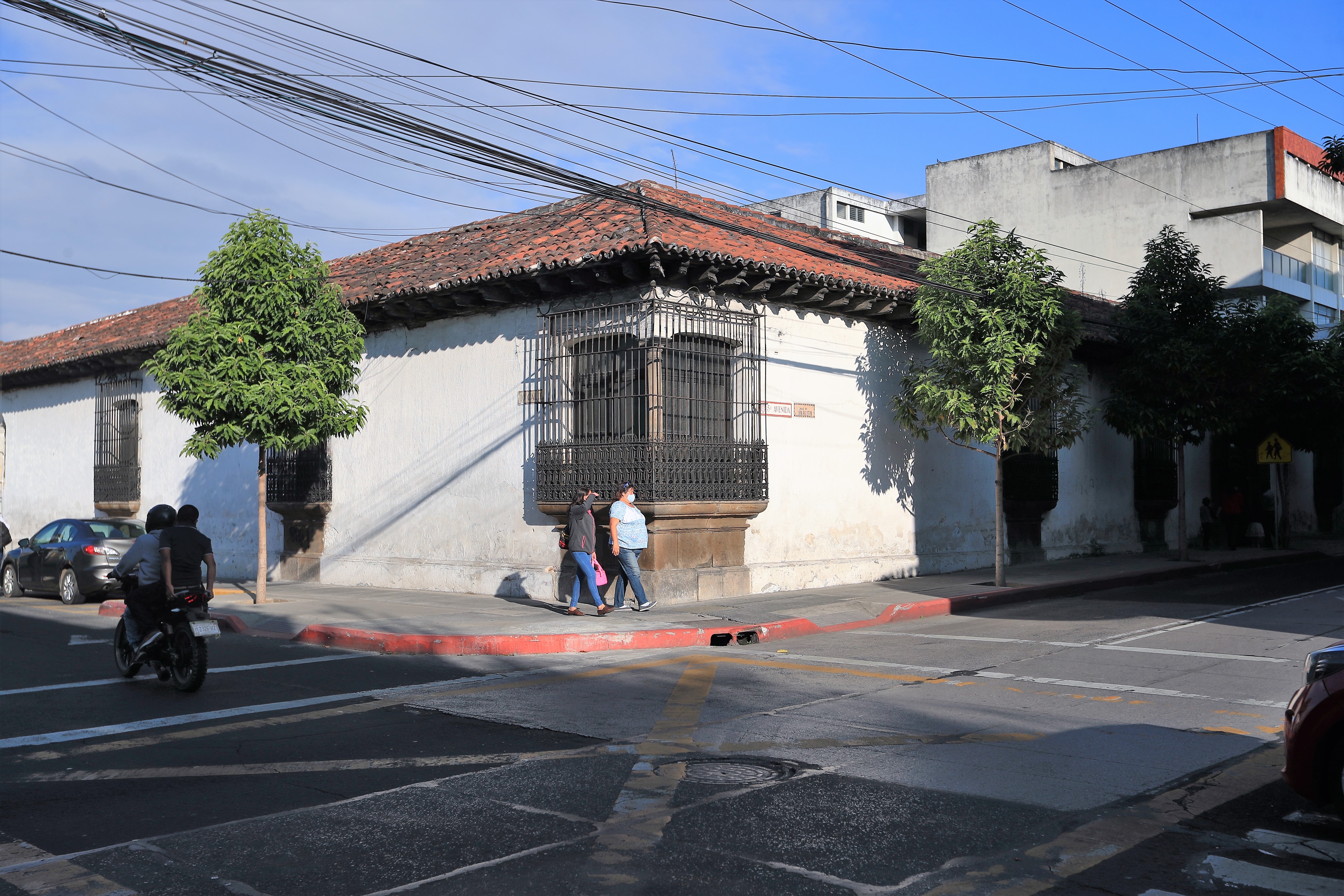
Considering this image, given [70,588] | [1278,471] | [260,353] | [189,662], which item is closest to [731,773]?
[189,662]

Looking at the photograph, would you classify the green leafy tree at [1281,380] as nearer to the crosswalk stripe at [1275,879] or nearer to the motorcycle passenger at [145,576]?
the crosswalk stripe at [1275,879]

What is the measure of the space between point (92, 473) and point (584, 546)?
694 inches

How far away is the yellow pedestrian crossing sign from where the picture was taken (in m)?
25.8

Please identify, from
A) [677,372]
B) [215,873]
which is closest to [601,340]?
[677,372]

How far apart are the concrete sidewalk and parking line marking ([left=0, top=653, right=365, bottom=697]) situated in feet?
1.61

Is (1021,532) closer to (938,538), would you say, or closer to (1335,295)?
(938,538)

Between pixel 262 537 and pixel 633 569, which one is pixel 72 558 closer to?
pixel 262 537

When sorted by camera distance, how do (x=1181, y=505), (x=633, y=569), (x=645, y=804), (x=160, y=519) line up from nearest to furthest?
1. (x=645, y=804)
2. (x=160, y=519)
3. (x=633, y=569)
4. (x=1181, y=505)

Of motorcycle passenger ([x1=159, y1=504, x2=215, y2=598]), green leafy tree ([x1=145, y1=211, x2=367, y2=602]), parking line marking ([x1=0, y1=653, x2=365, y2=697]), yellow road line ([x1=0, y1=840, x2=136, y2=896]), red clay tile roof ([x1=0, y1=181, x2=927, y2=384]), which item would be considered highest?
red clay tile roof ([x1=0, y1=181, x2=927, y2=384])

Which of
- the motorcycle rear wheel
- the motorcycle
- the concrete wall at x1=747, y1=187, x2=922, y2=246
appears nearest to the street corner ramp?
the motorcycle

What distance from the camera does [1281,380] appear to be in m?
24.8

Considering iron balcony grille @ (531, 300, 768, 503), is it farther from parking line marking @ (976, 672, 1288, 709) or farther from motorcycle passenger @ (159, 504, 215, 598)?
motorcycle passenger @ (159, 504, 215, 598)

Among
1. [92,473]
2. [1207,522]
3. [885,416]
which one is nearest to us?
[885,416]

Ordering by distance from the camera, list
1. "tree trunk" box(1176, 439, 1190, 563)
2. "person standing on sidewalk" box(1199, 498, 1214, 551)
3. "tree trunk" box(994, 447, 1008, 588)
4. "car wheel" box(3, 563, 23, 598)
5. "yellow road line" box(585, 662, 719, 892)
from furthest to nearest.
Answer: "person standing on sidewalk" box(1199, 498, 1214, 551)
"tree trunk" box(1176, 439, 1190, 563)
"car wheel" box(3, 563, 23, 598)
"tree trunk" box(994, 447, 1008, 588)
"yellow road line" box(585, 662, 719, 892)
